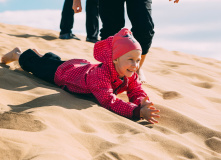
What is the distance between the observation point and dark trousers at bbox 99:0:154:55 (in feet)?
10.5

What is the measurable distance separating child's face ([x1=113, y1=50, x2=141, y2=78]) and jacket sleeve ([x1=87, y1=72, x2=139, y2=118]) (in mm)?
143

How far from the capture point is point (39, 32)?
7391 millimetres

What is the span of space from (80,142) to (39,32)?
583 centimetres

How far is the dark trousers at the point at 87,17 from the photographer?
6.91 m

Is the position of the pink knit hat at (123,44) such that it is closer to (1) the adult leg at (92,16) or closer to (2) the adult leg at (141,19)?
(2) the adult leg at (141,19)

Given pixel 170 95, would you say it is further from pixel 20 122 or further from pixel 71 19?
pixel 71 19

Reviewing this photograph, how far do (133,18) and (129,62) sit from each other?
798 millimetres

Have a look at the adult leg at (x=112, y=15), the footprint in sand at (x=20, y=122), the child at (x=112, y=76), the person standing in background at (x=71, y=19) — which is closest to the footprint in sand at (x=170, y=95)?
the child at (x=112, y=76)

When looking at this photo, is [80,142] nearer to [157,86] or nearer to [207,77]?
[157,86]

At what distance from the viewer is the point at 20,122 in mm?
1991

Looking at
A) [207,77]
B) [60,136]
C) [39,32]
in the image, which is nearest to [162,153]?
[60,136]

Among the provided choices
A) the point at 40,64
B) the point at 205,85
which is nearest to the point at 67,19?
the point at 205,85

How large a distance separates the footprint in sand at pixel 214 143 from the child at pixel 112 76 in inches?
16.2

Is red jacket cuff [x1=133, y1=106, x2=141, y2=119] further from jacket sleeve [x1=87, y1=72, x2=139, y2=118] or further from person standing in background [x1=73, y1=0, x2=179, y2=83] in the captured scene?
person standing in background [x1=73, y1=0, x2=179, y2=83]
